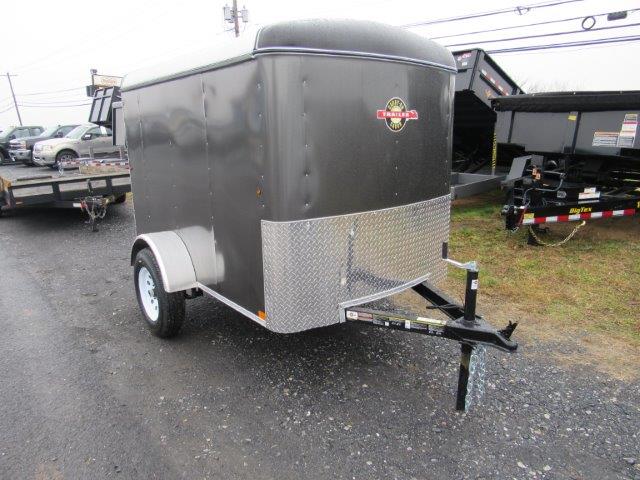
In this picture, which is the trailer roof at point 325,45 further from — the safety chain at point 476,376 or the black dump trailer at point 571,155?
the black dump trailer at point 571,155

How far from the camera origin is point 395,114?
333 cm

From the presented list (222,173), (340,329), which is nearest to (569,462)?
(340,329)

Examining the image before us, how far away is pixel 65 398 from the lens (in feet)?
11.6

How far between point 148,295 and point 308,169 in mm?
2515

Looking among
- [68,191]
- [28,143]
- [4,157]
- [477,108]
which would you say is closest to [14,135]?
[4,157]

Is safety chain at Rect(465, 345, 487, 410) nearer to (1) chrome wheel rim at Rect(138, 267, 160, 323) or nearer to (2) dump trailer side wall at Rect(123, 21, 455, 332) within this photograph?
(2) dump trailer side wall at Rect(123, 21, 455, 332)

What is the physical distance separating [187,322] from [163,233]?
3.47 feet

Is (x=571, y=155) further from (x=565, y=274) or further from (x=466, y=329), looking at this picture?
(x=466, y=329)

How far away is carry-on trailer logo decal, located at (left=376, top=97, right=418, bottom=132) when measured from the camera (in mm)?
3277

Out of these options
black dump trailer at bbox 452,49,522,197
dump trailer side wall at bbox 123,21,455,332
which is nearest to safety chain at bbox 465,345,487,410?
dump trailer side wall at bbox 123,21,455,332

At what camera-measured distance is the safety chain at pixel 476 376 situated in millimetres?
3291

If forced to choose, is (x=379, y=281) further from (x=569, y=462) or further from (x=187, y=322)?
(x=187, y=322)

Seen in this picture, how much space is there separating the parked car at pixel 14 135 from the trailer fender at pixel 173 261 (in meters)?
23.0

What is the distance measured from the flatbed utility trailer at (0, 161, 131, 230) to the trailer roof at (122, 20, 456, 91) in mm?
6438
